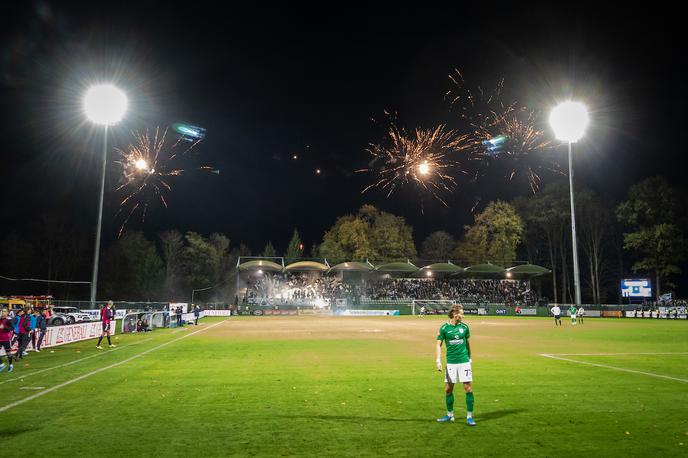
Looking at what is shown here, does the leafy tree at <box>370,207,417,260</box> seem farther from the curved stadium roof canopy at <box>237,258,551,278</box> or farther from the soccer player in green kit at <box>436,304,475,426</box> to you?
the soccer player in green kit at <box>436,304,475,426</box>

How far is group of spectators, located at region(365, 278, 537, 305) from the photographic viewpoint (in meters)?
78.7

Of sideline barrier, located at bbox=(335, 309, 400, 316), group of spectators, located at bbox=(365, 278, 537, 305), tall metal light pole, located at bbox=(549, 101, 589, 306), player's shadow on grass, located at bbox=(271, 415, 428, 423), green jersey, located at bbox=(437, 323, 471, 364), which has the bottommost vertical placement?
sideline barrier, located at bbox=(335, 309, 400, 316)

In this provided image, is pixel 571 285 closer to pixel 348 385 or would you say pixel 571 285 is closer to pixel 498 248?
pixel 498 248

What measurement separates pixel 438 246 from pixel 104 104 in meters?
76.0

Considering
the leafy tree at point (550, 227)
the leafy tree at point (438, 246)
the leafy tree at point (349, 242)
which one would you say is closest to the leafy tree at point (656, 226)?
the leafy tree at point (550, 227)

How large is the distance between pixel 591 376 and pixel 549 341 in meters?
12.5

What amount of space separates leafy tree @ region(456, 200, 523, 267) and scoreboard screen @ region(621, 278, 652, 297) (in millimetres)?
19857

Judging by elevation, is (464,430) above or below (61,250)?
below

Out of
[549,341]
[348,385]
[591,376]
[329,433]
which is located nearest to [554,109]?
[549,341]

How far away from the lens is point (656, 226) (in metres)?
68.8

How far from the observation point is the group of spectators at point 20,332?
16.7 metres

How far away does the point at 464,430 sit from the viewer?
8.54 m

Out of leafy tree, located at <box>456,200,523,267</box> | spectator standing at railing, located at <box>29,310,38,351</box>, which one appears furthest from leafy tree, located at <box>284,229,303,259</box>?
spectator standing at railing, located at <box>29,310,38,351</box>

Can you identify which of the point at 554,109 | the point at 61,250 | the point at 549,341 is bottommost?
the point at 549,341
